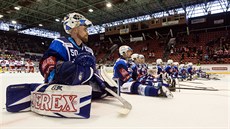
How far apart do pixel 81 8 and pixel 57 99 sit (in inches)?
611

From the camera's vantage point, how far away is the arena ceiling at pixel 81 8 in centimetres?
1491

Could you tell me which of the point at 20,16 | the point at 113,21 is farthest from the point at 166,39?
the point at 20,16

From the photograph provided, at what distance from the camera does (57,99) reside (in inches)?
59.1

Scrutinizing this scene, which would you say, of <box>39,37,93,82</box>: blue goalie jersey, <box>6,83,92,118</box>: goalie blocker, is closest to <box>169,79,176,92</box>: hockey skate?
<box>39,37,93,82</box>: blue goalie jersey

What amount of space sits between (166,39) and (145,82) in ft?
52.7

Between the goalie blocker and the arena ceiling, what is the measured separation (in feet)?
40.9

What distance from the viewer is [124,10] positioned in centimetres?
1784

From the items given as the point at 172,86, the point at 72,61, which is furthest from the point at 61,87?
the point at 172,86

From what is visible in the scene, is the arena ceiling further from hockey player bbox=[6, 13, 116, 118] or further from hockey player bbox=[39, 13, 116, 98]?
hockey player bbox=[6, 13, 116, 118]

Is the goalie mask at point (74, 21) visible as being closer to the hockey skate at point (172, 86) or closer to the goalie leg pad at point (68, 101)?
the goalie leg pad at point (68, 101)

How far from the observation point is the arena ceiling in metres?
14.9

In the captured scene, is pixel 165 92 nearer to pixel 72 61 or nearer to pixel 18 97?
pixel 72 61

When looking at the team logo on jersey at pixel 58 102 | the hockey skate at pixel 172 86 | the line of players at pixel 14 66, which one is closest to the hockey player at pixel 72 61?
the team logo on jersey at pixel 58 102

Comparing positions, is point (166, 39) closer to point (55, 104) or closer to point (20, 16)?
point (20, 16)
